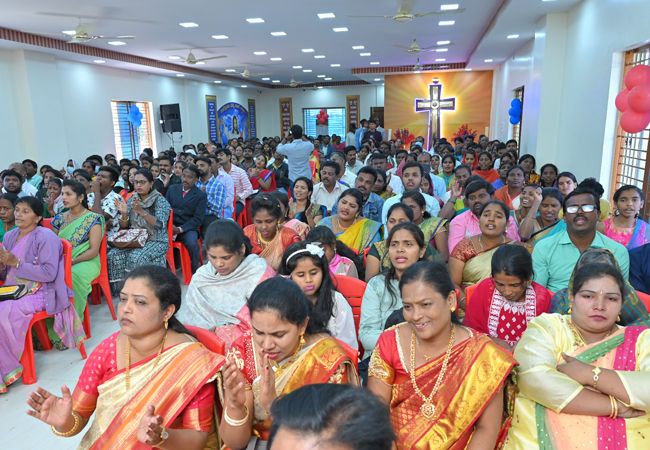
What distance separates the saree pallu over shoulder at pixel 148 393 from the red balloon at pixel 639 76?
3818 mm

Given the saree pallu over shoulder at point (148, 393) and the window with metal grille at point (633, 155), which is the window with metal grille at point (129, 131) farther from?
the saree pallu over shoulder at point (148, 393)

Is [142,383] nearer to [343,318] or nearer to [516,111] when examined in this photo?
[343,318]

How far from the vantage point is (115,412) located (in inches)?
59.0

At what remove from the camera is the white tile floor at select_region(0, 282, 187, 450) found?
2240 millimetres

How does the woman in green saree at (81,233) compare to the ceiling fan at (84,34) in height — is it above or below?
below

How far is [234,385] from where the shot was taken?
1.31 metres

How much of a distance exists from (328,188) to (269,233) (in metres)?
1.83

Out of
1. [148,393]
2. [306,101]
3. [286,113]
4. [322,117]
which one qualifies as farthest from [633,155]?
[286,113]

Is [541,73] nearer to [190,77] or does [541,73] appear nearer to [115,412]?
[115,412]

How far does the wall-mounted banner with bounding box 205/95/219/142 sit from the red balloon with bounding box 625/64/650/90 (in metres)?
13.7

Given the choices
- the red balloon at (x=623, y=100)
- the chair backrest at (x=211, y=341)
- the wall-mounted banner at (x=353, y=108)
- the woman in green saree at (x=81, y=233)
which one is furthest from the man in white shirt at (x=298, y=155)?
the wall-mounted banner at (x=353, y=108)

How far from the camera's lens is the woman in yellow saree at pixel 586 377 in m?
1.35

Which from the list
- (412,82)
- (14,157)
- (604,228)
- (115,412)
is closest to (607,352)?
(115,412)

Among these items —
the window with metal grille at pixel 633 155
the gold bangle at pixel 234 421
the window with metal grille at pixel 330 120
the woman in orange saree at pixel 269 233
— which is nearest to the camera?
the gold bangle at pixel 234 421
